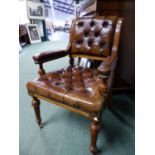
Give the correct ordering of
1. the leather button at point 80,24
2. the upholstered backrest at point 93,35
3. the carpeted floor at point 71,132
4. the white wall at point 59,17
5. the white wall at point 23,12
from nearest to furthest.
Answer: the carpeted floor at point 71,132
the upholstered backrest at point 93,35
the leather button at point 80,24
the white wall at point 23,12
the white wall at point 59,17

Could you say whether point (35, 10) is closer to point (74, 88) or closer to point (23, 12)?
point (23, 12)

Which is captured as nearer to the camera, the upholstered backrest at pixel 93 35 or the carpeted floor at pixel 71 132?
the carpeted floor at pixel 71 132

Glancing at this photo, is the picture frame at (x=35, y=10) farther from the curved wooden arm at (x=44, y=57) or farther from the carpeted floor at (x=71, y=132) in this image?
the curved wooden arm at (x=44, y=57)

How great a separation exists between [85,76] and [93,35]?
0.41 m

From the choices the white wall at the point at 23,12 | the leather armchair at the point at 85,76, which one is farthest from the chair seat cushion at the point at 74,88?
the white wall at the point at 23,12

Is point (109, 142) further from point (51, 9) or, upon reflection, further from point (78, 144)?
point (51, 9)

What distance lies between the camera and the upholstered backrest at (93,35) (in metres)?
1.16

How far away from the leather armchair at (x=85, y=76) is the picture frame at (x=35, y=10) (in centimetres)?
475

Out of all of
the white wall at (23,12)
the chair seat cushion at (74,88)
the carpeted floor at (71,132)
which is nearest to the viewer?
the chair seat cushion at (74,88)

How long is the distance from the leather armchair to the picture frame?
15.6ft

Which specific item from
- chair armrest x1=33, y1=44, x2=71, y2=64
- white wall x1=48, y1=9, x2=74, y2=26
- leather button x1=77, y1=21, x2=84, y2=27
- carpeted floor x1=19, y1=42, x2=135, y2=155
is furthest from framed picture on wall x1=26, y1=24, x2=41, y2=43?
chair armrest x1=33, y1=44, x2=71, y2=64
